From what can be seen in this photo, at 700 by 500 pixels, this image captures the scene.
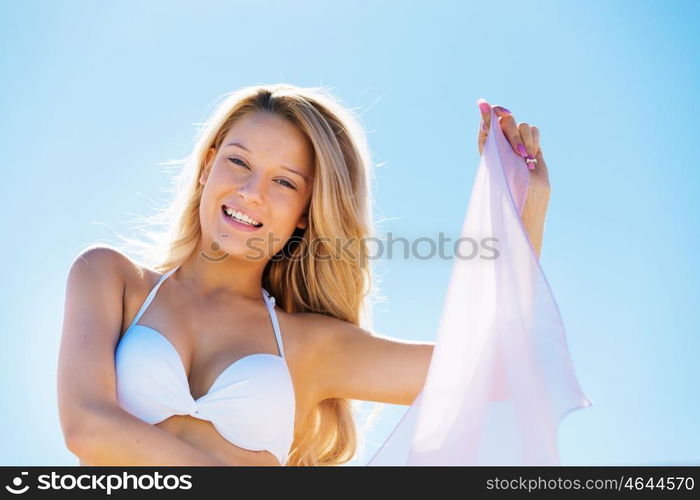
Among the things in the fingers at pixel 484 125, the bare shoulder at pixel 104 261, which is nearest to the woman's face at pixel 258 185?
the bare shoulder at pixel 104 261

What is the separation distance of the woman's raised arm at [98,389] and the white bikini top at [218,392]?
0.38ft

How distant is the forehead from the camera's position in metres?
4.63

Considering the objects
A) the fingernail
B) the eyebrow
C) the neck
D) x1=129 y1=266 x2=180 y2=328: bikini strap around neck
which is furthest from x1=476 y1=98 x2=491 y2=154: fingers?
x1=129 y1=266 x2=180 y2=328: bikini strap around neck

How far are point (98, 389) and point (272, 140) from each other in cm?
167

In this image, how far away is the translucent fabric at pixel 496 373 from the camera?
306 centimetres

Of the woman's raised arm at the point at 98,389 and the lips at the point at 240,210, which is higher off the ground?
the lips at the point at 240,210

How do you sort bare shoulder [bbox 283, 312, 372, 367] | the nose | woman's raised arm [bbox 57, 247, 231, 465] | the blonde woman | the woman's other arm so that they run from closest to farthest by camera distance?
woman's raised arm [bbox 57, 247, 231, 465] → the blonde woman → the woman's other arm → the nose → bare shoulder [bbox 283, 312, 372, 367]

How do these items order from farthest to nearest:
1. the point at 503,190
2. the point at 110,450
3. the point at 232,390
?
the point at 232,390, the point at 503,190, the point at 110,450

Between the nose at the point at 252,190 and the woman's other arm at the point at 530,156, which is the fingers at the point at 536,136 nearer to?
the woman's other arm at the point at 530,156

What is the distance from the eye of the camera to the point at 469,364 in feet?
10.9

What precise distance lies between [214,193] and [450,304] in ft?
5.16

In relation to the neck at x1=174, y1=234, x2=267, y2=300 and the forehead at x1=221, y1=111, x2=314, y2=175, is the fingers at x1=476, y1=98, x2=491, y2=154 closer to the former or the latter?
the forehead at x1=221, y1=111, x2=314, y2=175
